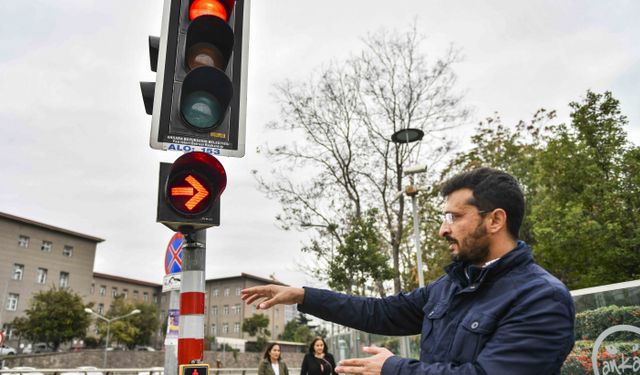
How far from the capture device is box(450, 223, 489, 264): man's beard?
2.11 metres

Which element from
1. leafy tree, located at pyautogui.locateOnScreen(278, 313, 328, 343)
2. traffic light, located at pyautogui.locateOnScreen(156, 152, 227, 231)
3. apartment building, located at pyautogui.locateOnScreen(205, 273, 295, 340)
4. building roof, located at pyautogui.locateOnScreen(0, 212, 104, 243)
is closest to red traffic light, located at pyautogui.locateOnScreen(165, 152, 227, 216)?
traffic light, located at pyautogui.locateOnScreen(156, 152, 227, 231)

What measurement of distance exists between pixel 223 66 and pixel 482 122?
27492 mm

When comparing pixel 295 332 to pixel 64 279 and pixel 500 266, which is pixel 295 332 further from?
pixel 500 266

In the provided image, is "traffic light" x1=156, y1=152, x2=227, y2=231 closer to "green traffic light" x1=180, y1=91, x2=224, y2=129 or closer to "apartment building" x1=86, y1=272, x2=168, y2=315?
"green traffic light" x1=180, y1=91, x2=224, y2=129

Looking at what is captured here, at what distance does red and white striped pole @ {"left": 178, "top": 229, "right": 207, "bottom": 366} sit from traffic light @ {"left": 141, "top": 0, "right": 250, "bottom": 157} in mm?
684

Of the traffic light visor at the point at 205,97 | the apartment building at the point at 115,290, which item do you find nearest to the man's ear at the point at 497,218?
the traffic light visor at the point at 205,97

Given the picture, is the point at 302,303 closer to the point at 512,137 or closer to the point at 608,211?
the point at 608,211

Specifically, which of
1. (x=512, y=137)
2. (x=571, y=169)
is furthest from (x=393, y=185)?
(x=512, y=137)

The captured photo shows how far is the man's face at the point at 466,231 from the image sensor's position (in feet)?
6.93

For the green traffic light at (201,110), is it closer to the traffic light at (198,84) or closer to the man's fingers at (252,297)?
the traffic light at (198,84)

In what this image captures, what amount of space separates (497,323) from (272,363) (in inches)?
339

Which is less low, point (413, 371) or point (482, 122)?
point (482, 122)

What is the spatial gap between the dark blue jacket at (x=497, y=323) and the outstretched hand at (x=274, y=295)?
0.67 metres

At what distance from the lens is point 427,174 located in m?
20.8
